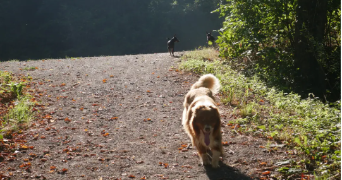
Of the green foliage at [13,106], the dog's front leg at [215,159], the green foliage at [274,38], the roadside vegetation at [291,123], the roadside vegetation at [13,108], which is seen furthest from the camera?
the green foliage at [274,38]

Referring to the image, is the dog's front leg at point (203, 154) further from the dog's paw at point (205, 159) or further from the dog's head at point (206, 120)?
the dog's head at point (206, 120)

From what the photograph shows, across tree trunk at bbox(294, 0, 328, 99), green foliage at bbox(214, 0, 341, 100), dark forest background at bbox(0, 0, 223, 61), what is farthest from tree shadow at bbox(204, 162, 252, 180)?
dark forest background at bbox(0, 0, 223, 61)

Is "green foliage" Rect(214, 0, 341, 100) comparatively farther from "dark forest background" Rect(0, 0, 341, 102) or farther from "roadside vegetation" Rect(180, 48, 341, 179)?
"roadside vegetation" Rect(180, 48, 341, 179)

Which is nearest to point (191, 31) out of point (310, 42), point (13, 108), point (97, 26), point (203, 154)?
point (97, 26)

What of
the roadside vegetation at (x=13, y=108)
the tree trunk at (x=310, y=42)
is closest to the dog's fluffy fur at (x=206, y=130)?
the roadside vegetation at (x=13, y=108)

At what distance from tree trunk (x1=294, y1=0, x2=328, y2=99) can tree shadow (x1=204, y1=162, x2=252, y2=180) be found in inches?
200

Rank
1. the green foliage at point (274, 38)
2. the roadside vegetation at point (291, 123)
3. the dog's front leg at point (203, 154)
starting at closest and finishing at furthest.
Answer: the roadside vegetation at point (291, 123), the dog's front leg at point (203, 154), the green foliage at point (274, 38)

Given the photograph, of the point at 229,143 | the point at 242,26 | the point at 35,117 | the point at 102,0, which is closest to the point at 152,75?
the point at 242,26

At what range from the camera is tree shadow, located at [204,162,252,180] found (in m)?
4.59

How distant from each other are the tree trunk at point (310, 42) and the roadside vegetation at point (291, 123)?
125 centimetres

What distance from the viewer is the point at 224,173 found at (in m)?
4.75

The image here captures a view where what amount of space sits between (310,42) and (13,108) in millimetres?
7680

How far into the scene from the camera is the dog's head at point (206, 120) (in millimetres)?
4672

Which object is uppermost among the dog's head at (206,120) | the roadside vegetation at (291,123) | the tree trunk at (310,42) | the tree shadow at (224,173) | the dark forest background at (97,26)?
the dark forest background at (97,26)
